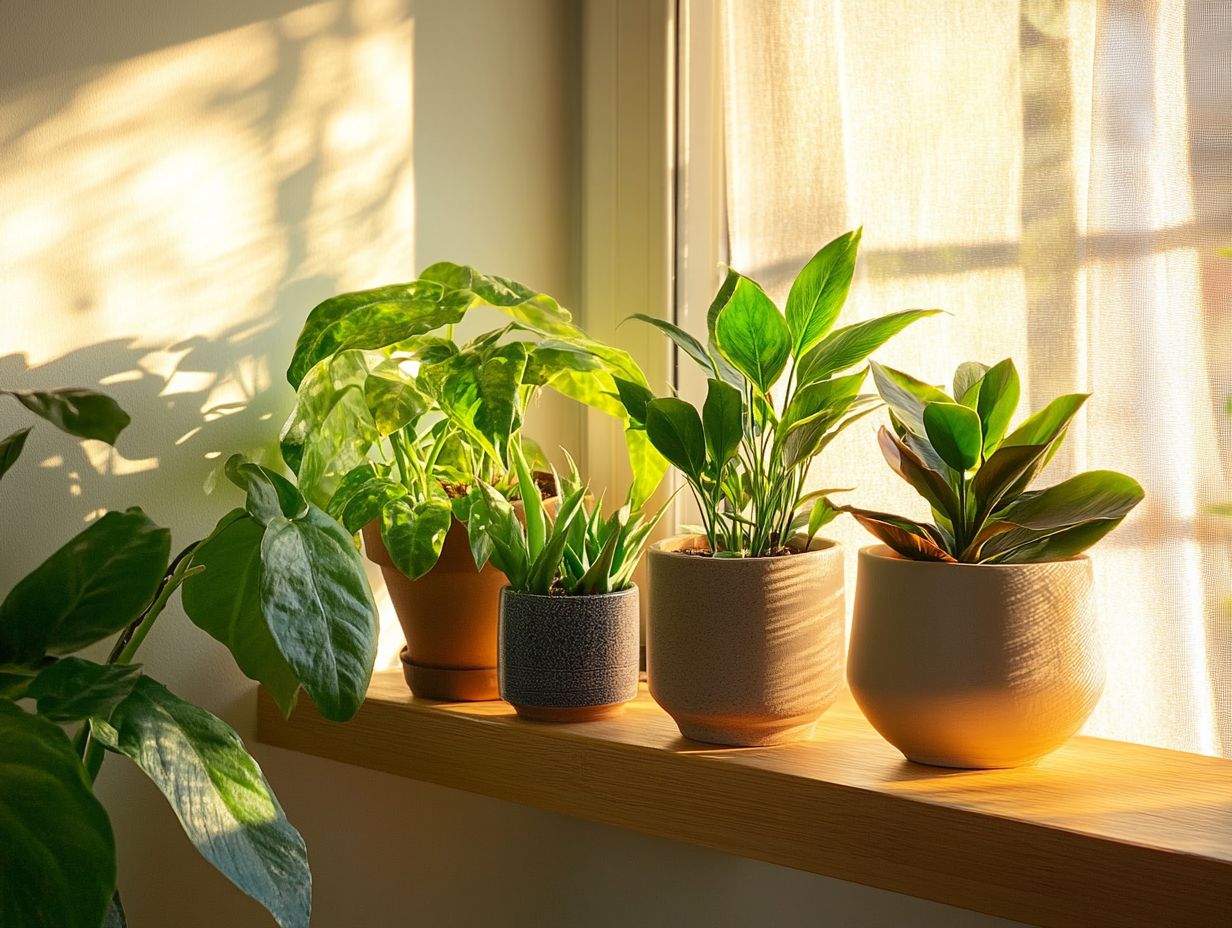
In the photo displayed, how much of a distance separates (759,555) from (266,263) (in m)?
0.55

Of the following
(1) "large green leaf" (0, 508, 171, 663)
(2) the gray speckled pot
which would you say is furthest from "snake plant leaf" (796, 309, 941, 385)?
(1) "large green leaf" (0, 508, 171, 663)

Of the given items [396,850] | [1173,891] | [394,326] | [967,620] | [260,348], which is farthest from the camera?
[396,850]

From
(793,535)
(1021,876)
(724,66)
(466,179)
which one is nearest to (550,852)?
(793,535)

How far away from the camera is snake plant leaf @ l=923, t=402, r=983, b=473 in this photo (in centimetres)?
84

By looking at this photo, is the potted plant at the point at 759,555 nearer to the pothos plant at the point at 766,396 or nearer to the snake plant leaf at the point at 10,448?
the pothos plant at the point at 766,396

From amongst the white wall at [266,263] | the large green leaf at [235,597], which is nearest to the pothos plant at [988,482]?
the white wall at [266,263]

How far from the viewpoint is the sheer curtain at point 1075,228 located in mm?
955

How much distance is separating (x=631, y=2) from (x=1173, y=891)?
104cm

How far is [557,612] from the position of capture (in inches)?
38.6

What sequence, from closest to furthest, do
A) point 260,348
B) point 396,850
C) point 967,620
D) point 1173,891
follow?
point 1173,891, point 967,620, point 260,348, point 396,850

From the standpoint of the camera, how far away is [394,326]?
961 millimetres

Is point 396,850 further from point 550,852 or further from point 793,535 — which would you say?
point 793,535

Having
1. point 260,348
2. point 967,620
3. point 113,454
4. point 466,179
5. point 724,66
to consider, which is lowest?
point 967,620

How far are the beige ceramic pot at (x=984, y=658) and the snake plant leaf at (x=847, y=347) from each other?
0.53ft
